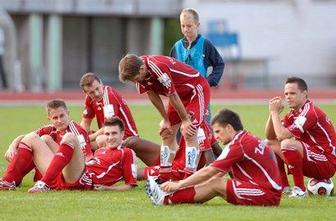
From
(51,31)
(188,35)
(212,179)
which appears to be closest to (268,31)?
(51,31)

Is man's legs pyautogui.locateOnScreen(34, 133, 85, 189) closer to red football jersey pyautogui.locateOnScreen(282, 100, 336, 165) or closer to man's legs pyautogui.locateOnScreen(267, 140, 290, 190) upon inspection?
man's legs pyautogui.locateOnScreen(267, 140, 290, 190)

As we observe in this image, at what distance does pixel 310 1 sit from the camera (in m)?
54.7

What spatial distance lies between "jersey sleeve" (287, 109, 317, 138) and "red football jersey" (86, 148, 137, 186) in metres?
2.01

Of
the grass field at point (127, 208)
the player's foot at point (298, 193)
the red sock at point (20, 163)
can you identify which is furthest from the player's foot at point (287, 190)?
the red sock at point (20, 163)

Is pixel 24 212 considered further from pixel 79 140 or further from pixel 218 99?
pixel 218 99

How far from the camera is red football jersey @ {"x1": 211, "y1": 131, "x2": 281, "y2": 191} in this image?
1048cm

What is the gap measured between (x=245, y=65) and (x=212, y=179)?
139ft

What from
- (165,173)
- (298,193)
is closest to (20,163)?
(165,173)

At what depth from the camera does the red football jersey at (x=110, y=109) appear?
13641mm

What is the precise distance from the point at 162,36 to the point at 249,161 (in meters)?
40.9

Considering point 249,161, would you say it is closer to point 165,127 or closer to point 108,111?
point 165,127

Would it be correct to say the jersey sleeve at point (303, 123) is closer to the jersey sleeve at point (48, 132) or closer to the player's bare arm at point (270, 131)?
the player's bare arm at point (270, 131)

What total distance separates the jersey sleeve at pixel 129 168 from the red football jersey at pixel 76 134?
1.72ft

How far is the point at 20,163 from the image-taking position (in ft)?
41.2
